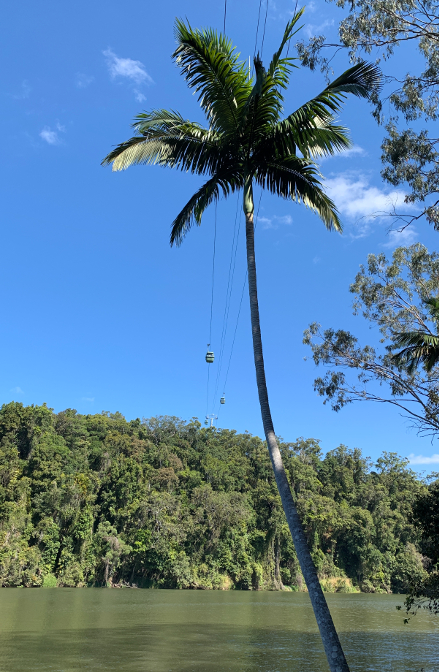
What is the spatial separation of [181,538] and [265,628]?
32.7m

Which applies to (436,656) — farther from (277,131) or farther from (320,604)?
(277,131)

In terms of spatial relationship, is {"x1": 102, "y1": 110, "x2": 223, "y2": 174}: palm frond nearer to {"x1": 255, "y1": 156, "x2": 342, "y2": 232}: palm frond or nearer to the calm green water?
{"x1": 255, "y1": 156, "x2": 342, "y2": 232}: palm frond

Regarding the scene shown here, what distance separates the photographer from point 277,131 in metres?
9.38

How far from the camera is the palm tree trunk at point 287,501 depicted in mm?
6348

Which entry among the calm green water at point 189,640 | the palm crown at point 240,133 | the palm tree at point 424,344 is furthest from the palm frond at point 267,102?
the calm green water at point 189,640

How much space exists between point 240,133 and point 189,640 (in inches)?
656

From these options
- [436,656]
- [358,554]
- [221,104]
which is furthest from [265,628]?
[358,554]

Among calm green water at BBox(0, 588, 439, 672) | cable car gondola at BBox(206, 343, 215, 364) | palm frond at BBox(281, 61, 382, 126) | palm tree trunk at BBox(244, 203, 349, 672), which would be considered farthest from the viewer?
cable car gondola at BBox(206, 343, 215, 364)

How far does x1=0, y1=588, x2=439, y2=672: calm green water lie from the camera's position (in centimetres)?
1398

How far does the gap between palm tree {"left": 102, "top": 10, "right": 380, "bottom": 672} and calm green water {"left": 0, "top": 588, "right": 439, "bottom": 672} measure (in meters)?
9.38

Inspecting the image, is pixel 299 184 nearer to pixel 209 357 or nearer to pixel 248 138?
pixel 248 138

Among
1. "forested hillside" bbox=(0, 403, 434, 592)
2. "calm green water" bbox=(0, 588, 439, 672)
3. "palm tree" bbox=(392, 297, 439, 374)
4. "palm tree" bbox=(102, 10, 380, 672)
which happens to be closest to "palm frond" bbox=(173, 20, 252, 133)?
"palm tree" bbox=(102, 10, 380, 672)

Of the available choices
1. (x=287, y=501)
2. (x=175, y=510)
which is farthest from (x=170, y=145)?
(x=175, y=510)

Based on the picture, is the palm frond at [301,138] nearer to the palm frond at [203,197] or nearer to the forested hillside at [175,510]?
the palm frond at [203,197]
